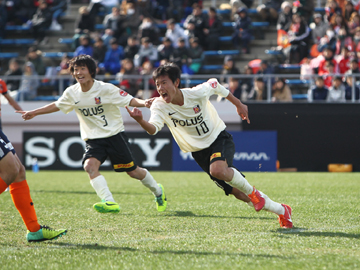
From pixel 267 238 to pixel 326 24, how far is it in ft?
40.3

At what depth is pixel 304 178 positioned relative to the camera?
35.8ft

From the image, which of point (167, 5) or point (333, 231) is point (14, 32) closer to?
point (167, 5)

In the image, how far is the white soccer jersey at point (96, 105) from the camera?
636 centimetres

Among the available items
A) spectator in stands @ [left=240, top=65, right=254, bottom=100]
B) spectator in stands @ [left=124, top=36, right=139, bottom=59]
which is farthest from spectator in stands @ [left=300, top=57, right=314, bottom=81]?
spectator in stands @ [left=124, top=36, right=139, bottom=59]

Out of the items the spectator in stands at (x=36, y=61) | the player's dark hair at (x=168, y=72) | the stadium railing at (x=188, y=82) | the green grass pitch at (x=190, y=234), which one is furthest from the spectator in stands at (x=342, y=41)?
the player's dark hair at (x=168, y=72)

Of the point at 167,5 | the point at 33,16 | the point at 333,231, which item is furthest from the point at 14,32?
the point at 333,231

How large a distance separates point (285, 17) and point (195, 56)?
128 inches

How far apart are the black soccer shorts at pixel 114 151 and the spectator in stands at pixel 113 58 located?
31.8ft

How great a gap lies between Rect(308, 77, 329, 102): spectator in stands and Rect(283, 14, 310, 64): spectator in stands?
Answer: 2.10 metres

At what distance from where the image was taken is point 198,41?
16219mm

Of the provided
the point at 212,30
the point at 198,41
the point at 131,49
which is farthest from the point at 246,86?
the point at 131,49

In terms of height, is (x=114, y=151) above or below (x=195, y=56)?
below

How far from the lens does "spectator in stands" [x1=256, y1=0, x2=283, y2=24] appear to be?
55.8 feet

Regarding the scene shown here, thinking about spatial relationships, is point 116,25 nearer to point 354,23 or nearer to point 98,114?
point 354,23
